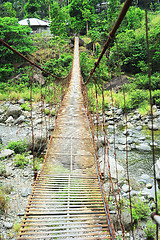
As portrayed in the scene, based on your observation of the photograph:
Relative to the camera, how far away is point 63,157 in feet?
4.29

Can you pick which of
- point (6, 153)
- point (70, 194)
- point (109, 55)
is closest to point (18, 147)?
point (6, 153)

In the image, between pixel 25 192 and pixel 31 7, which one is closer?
pixel 25 192

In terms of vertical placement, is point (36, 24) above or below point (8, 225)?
above

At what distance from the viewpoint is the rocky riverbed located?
157 centimetres

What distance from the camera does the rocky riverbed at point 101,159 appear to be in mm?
1570

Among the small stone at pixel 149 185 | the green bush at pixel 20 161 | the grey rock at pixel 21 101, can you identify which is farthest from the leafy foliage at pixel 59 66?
the small stone at pixel 149 185

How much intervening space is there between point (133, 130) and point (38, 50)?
6.67 m

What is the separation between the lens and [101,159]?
89.7 inches

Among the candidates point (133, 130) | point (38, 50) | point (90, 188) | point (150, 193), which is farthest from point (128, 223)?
point (38, 50)

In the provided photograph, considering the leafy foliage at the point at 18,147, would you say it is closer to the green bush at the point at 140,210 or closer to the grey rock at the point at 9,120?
the grey rock at the point at 9,120

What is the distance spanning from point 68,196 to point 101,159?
139 cm

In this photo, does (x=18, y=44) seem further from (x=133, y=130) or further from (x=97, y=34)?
(x=133, y=130)

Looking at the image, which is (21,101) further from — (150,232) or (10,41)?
(150,232)

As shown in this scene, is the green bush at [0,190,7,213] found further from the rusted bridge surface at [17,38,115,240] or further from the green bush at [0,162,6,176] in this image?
the rusted bridge surface at [17,38,115,240]
